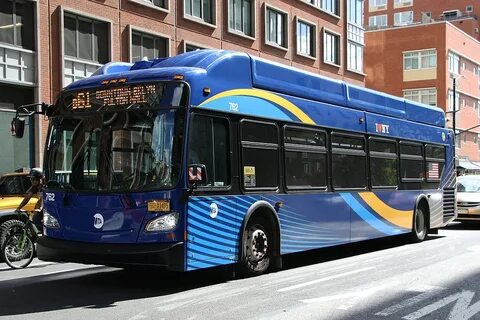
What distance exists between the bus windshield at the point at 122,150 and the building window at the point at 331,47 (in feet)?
113

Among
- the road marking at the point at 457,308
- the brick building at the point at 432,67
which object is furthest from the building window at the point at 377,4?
the road marking at the point at 457,308

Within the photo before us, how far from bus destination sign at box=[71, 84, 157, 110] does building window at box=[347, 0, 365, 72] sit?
37.8 meters

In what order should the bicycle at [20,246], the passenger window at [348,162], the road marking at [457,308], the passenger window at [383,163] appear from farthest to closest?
Answer: the passenger window at [383,163] < the passenger window at [348,162] < the bicycle at [20,246] < the road marking at [457,308]

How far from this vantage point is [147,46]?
27547 millimetres

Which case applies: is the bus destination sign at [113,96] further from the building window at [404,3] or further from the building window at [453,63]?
the building window at [404,3]

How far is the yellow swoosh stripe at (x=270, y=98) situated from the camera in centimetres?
856

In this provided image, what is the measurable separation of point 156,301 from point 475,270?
5897mm

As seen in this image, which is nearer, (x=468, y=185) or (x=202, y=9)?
(x=468, y=185)

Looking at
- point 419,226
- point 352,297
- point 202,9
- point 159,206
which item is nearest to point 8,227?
point 159,206

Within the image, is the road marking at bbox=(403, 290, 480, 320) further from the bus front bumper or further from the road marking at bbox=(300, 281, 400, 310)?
the bus front bumper

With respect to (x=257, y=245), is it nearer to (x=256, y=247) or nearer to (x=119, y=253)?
(x=256, y=247)

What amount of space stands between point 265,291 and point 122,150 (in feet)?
8.96

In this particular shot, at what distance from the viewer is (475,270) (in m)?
10.3

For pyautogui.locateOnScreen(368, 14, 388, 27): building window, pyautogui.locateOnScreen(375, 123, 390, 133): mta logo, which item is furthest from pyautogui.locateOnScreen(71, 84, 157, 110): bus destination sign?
pyautogui.locateOnScreen(368, 14, 388, 27): building window
